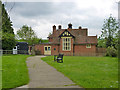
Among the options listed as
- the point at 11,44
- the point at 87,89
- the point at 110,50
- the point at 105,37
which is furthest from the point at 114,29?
the point at 87,89

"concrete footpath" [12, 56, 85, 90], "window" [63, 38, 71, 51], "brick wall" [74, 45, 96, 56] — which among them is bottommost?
"concrete footpath" [12, 56, 85, 90]

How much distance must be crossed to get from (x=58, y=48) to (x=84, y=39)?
600 centimetres

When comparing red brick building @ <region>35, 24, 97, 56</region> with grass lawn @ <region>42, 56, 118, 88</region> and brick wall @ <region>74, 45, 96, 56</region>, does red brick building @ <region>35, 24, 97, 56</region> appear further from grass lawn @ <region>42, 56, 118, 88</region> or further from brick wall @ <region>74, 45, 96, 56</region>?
grass lawn @ <region>42, 56, 118, 88</region>

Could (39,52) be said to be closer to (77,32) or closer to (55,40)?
(55,40)

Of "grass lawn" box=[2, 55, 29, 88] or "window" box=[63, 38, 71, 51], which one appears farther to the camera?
"window" box=[63, 38, 71, 51]

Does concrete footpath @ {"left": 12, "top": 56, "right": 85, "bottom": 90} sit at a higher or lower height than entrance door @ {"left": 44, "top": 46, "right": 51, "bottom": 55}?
lower

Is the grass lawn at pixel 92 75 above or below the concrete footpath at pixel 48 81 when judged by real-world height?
below

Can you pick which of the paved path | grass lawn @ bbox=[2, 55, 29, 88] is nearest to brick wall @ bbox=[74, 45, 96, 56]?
grass lawn @ bbox=[2, 55, 29, 88]

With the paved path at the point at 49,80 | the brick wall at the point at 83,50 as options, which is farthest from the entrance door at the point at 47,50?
the paved path at the point at 49,80

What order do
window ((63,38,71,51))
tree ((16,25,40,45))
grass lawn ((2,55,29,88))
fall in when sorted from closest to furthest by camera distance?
grass lawn ((2,55,29,88)) → window ((63,38,71,51)) → tree ((16,25,40,45))

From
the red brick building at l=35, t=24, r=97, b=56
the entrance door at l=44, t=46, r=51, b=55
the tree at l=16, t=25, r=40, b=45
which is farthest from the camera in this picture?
the tree at l=16, t=25, r=40, b=45

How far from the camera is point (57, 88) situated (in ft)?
18.7

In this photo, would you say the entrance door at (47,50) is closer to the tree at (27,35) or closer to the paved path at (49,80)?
the tree at (27,35)

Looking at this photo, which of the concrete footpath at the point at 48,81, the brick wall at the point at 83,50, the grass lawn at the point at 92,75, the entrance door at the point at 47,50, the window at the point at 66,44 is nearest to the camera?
the concrete footpath at the point at 48,81
